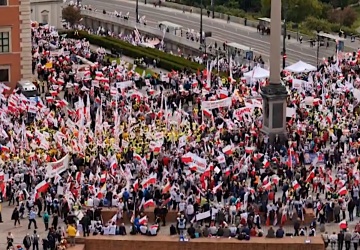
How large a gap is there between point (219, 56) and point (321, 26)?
16.5 meters

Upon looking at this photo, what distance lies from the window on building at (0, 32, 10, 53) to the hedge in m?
14.1

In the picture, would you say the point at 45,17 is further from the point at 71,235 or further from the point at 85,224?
the point at 71,235

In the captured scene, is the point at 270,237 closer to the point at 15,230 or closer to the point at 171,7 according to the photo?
the point at 15,230

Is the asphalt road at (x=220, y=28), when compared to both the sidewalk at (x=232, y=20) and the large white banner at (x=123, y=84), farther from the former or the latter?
the large white banner at (x=123, y=84)

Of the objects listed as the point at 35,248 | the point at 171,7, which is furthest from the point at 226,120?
the point at 171,7

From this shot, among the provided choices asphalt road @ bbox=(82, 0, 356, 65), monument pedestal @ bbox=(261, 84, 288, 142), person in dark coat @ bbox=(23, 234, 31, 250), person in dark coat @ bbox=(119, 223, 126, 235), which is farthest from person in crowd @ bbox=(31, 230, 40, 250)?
asphalt road @ bbox=(82, 0, 356, 65)

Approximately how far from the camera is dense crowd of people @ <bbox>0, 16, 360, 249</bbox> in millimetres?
47688

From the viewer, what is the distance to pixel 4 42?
75.6 meters

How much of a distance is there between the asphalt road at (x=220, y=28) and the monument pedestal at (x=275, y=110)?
Result: 2920 cm

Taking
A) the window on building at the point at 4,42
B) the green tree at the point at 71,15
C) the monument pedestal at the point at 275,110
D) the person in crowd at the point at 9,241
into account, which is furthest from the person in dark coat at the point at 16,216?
the green tree at the point at 71,15

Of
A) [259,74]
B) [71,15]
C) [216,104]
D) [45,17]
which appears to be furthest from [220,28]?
[216,104]

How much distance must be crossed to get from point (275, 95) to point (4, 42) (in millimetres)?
22693

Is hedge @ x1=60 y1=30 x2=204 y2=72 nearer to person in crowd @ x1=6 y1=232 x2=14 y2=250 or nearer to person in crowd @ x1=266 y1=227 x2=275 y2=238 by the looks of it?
person in crowd @ x1=266 y1=227 x2=275 y2=238

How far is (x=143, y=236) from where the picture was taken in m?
46.5
